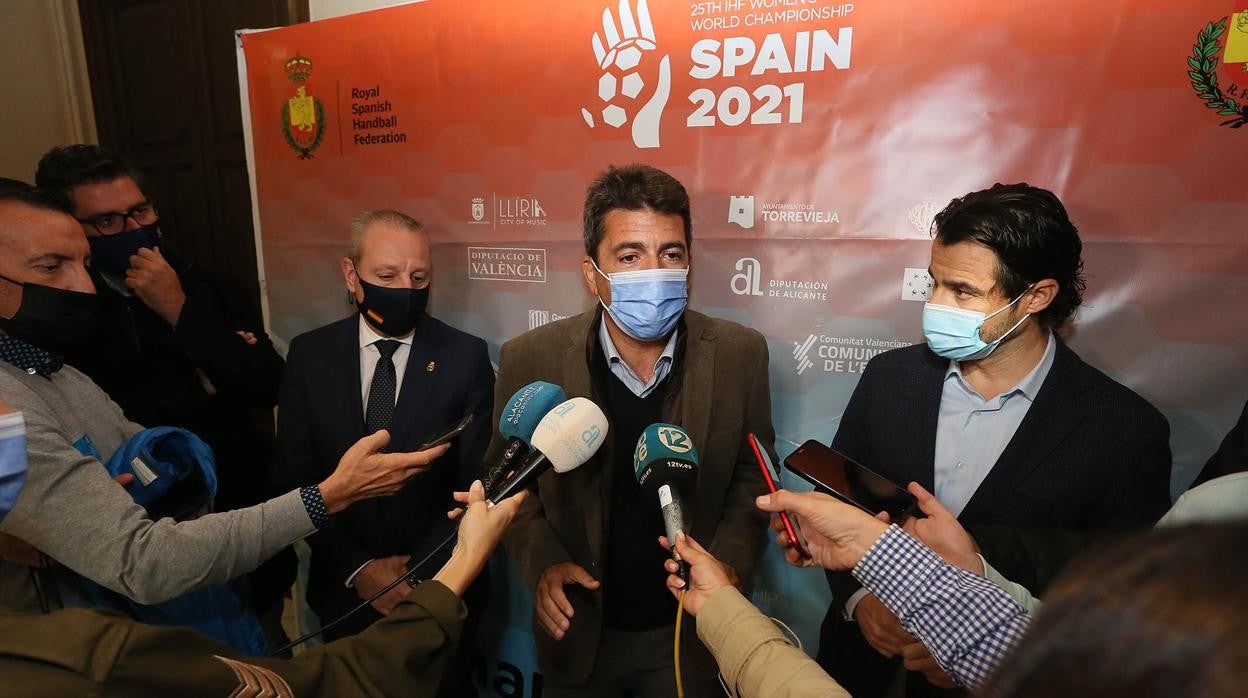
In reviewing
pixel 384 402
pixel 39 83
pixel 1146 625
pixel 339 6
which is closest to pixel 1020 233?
pixel 1146 625

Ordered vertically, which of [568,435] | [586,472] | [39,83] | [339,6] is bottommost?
[586,472]

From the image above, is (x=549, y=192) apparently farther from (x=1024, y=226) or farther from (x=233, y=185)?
(x=233, y=185)

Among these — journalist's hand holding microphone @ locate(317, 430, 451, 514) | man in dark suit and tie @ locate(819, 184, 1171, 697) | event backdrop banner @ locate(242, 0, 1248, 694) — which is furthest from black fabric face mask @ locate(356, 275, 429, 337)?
man in dark suit and tie @ locate(819, 184, 1171, 697)

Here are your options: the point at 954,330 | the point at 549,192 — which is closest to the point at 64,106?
the point at 549,192

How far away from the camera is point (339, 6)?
2158 mm

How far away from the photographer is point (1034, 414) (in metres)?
1.27

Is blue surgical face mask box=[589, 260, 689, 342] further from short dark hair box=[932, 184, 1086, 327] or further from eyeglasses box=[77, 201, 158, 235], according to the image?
eyeglasses box=[77, 201, 158, 235]

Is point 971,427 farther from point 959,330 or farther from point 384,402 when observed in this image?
point 384,402

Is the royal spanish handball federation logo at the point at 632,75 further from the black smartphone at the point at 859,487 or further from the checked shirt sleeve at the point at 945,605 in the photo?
the checked shirt sleeve at the point at 945,605

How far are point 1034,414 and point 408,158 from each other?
84.3 inches

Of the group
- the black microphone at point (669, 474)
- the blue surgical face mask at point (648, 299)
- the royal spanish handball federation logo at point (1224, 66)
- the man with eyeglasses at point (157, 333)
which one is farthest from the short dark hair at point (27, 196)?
the royal spanish handball federation logo at point (1224, 66)

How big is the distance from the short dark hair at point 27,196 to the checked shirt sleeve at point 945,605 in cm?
197

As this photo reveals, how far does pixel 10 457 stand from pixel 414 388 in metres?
1.04

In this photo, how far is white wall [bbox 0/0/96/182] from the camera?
281 centimetres
